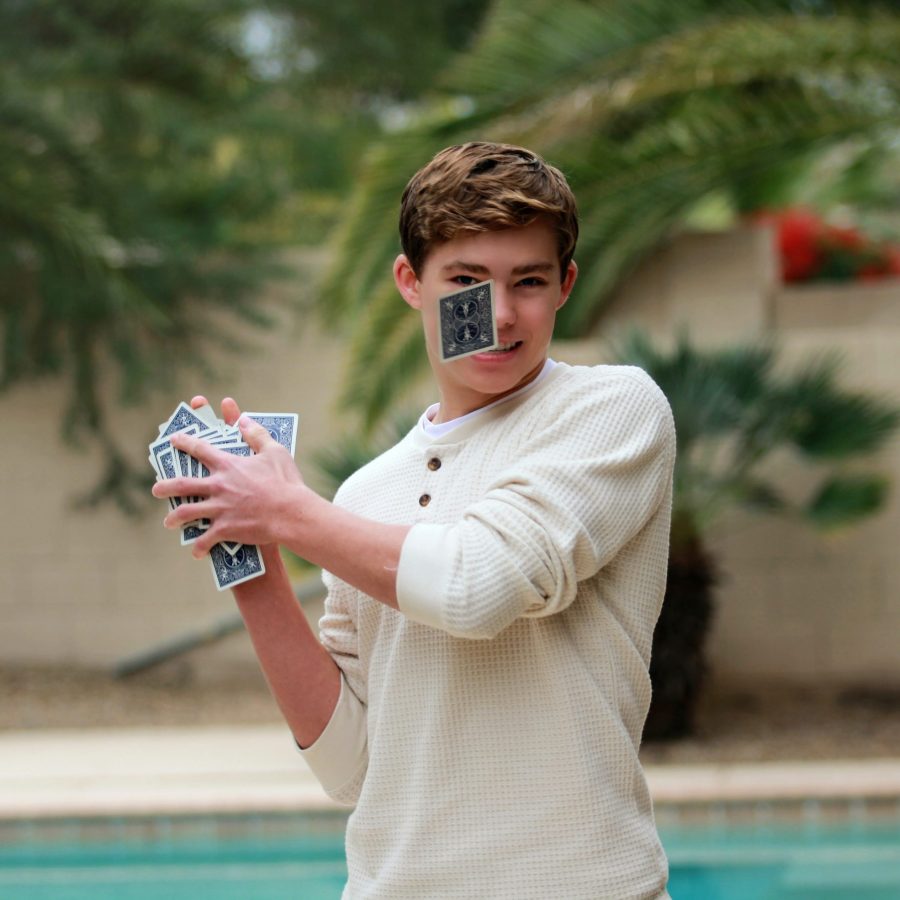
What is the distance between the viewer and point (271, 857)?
5.48 m

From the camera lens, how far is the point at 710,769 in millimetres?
5938

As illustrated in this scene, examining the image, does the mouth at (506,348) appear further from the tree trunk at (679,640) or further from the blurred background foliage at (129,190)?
the blurred background foliage at (129,190)

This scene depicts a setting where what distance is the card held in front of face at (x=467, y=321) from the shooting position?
5.00ft

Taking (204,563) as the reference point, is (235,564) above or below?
above

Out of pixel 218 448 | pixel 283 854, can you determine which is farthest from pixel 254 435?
pixel 283 854

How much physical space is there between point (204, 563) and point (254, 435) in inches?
275

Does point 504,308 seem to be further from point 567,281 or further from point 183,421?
point 183,421

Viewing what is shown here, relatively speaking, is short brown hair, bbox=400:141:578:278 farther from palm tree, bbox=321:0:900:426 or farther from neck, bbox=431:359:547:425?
palm tree, bbox=321:0:900:426

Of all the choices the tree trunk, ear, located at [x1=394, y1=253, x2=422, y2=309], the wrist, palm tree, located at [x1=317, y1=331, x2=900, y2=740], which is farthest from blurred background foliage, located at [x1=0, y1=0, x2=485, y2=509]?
the wrist

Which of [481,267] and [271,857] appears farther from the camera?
[271,857]

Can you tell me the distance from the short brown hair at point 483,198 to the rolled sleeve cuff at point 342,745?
0.50m

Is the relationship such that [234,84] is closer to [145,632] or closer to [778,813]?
[145,632]

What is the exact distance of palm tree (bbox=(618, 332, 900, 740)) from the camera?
20.8 ft

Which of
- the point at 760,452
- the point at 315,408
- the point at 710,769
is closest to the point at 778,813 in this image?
the point at 710,769
